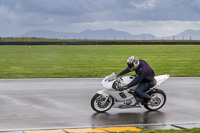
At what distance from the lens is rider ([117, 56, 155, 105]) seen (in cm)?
1020

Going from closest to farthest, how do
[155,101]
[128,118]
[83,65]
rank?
[128,118] → [155,101] → [83,65]

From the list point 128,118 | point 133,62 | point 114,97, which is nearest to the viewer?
point 128,118

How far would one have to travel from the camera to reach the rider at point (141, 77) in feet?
Answer: 33.5

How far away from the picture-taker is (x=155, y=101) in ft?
35.5

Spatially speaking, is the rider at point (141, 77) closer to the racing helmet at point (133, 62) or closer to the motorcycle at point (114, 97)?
the racing helmet at point (133, 62)

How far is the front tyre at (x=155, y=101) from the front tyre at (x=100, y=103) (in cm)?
106

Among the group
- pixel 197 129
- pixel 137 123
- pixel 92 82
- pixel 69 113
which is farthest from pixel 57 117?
pixel 92 82

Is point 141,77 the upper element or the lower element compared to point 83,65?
upper

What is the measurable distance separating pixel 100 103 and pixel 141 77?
128cm

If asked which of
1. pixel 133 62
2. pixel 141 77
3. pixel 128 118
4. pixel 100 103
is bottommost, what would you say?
pixel 128 118

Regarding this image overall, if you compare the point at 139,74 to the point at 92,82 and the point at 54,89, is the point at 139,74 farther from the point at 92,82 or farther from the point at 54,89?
the point at 92,82

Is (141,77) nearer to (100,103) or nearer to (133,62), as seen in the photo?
(133,62)

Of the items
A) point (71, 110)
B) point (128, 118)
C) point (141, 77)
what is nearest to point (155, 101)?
point (141, 77)

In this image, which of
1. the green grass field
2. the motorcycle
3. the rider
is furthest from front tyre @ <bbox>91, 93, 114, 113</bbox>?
the green grass field
